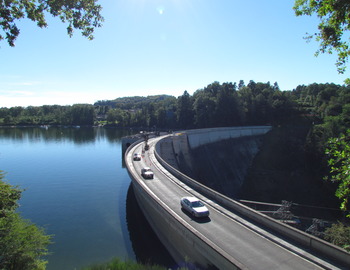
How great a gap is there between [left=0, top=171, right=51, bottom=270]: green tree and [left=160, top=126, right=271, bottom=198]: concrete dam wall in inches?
1428

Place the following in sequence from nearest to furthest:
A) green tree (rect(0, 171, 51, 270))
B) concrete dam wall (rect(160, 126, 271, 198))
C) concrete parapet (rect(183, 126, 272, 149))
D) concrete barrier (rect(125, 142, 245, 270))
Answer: green tree (rect(0, 171, 51, 270)) → concrete barrier (rect(125, 142, 245, 270)) → concrete dam wall (rect(160, 126, 271, 198)) → concrete parapet (rect(183, 126, 272, 149))

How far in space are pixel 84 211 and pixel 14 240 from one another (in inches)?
741

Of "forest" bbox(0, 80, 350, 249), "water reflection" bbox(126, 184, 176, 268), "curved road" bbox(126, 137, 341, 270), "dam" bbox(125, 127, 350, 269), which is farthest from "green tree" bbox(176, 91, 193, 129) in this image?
"curved road" bbox(126, 137, 341, 270)

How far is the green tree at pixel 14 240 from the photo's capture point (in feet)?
40.9

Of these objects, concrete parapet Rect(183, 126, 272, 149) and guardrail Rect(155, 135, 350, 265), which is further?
concrete parapet Rect(183, 126, 272, 149)

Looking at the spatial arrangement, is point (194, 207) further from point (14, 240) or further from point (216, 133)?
point (216, 133)

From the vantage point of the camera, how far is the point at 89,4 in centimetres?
1188

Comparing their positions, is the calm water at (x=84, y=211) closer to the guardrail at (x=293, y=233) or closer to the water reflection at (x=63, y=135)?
the guardrail at (x=293, y=233)

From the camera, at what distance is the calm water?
22.4m

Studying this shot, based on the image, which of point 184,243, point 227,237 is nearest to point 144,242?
point 184,243

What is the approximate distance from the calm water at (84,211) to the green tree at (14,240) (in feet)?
24.4

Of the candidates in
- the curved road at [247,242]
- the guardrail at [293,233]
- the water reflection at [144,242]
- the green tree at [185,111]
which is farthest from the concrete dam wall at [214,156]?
the green tree at [185,111]

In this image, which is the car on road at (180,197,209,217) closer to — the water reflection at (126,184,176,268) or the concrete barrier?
the concrete barrier

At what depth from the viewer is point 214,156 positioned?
61.6 m
